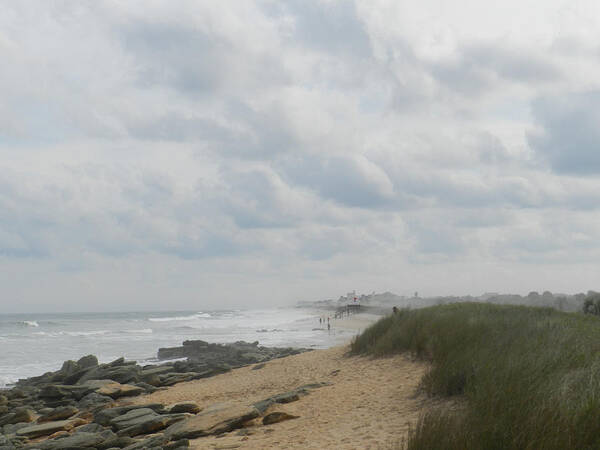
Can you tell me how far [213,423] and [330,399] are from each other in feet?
9.42

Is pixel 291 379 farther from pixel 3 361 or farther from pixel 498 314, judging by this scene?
pixel 3 361

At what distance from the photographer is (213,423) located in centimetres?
1093

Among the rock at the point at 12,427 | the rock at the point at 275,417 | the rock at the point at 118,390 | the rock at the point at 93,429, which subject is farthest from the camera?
the rock at the point at 118,390

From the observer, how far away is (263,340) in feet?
144

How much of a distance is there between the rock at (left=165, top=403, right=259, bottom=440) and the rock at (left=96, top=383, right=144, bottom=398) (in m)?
7.82

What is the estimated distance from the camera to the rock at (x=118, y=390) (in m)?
18.3

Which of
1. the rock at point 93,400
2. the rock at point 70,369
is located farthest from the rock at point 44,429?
the rock at point 70,369

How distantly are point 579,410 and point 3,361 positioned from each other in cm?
3772

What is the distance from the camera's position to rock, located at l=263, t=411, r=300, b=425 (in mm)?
10984

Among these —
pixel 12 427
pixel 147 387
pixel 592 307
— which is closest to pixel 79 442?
pixel 12 427

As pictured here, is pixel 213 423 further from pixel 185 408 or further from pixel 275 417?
pixel 185 408

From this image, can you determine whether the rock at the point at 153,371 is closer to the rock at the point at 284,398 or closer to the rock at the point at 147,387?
the rock at the point at 147,387

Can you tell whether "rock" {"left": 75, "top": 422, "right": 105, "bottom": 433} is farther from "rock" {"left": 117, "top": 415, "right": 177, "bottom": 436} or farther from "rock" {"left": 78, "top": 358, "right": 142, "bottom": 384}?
"rock" {"left": 78, "top": 358, "right": 142, "bottom": 384}

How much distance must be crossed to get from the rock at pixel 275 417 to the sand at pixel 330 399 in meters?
0.20
